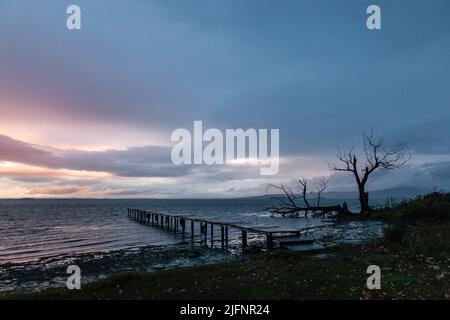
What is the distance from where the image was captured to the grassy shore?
10.2 m

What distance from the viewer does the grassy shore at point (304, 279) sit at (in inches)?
401

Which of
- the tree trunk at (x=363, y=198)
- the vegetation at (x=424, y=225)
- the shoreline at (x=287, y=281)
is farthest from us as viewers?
the tree trunk at (x=363, y=198)

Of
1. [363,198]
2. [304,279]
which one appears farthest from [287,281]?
[363,198]

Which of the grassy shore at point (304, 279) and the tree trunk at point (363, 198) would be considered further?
the tree trunk at point (363, 198)

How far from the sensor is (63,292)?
12.0 meters

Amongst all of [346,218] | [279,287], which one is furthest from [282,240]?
[346,218]

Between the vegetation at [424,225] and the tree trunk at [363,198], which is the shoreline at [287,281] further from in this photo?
the tree trunk at [363,198]

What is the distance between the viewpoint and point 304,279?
11.8m

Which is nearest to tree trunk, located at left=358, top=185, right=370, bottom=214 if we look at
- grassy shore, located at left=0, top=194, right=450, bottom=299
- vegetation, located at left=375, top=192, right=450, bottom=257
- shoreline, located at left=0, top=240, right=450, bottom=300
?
vegetation, located at left=375, top=192, right=450, bottom=257

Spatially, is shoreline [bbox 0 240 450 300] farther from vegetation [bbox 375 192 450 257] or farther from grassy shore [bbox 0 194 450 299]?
vegetation [bbox 375 192 450 257]

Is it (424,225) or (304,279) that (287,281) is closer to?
(304,279)

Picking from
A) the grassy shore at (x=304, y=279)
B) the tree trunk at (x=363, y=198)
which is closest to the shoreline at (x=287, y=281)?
the grassy shore at (x=304, y=279)
